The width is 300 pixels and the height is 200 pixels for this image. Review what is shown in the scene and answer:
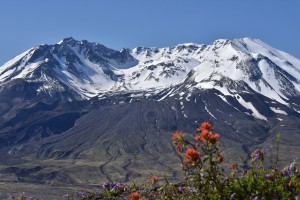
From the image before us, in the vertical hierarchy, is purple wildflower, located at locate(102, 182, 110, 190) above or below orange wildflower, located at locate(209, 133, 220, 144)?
below

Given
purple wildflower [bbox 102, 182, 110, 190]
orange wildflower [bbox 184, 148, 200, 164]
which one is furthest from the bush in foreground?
purple wildflower [bbox 102, 182, 110, 190]

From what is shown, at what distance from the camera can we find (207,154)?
6016 mm

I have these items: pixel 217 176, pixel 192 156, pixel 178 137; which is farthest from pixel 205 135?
pixel 217 176

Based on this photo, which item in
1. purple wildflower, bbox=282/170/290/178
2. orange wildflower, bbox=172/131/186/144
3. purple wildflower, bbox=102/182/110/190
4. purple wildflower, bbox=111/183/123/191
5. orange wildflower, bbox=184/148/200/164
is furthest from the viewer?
purple wildflower, bbox=111/183/123/191

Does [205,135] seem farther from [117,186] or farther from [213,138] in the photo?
[117,186]

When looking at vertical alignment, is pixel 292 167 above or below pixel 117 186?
above

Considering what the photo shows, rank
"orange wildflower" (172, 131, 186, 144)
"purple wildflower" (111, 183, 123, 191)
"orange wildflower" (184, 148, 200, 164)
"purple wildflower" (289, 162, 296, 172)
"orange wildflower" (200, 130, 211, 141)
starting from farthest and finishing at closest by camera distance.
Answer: "purple wildflower" (111, 183, 123, 191)
"purple wildflower" (289, 162, 296, 172)
"orange wildflower" (172, 131, 186, 144)
"orange wildflower" (200, 130, 211, 141)
"orange wildflower" (184, 148, 200, 164)

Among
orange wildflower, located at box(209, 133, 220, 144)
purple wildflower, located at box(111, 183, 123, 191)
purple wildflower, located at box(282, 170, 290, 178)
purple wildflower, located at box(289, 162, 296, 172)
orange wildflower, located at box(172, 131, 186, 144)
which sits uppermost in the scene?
orange wildflower, located at box(172, 131, 186, 144)

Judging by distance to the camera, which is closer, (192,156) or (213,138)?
(192,156)

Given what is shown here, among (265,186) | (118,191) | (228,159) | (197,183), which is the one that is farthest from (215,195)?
(228,159)

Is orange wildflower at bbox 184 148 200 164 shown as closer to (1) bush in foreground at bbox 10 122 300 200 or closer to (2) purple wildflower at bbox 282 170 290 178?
(1) bush in foreground at bbox 10 122 300 200

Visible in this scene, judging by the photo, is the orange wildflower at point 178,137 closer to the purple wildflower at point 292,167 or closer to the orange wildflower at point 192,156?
the orange wildflower at point 192,156

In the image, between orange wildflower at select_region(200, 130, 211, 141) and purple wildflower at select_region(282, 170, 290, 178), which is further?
purple wildflower at select_region(282, 170, 290, 178)

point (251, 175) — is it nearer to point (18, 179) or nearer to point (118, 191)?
point (118, 191)
